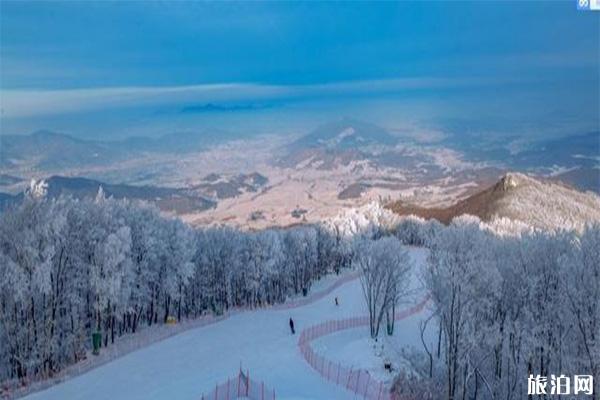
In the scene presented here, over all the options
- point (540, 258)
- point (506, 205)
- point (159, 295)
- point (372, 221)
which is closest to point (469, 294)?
point (540, 258)

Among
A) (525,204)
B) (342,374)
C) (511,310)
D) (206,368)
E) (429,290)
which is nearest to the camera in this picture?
(342,374)

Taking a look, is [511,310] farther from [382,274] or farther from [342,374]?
[382,274]

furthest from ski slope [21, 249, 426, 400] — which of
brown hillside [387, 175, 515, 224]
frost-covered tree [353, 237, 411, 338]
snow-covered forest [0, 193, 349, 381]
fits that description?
brown hillside [387, 175, 515, 224]

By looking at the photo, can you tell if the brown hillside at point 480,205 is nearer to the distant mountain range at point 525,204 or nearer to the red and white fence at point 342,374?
the distant mountain range at point 525,204

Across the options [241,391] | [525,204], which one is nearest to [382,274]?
[241,391]

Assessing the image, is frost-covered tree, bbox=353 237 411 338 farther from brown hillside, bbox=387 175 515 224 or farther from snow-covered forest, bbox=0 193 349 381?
brown hillside, bbox=387 175 515 224
